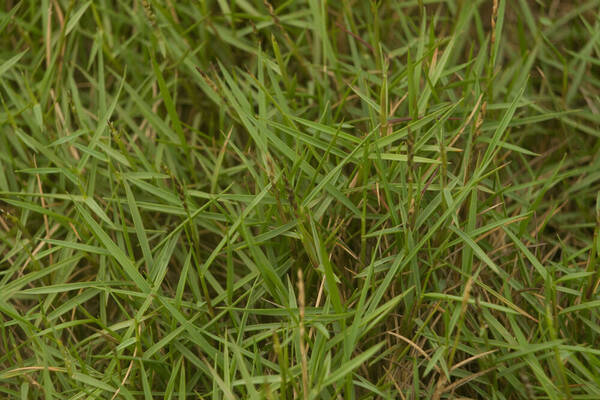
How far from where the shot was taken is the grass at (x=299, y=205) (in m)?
1.40

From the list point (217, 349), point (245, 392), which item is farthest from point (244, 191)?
point (245, 392)

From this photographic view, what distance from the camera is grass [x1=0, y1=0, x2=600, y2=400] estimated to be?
1.40 metres

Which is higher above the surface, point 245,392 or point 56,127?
point 56,127

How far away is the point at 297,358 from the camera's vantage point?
1.36 m

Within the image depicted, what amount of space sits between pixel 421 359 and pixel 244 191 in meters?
0.63

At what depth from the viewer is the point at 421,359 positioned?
1.45 meters

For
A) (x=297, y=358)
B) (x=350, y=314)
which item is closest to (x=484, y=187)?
(x=350, y=314)

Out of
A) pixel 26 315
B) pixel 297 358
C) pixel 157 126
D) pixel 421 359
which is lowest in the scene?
pixel 421 359

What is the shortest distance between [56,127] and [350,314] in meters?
1.03

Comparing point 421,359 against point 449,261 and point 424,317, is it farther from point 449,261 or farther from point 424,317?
point 449,261

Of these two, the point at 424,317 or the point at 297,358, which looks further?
the point at 424,317

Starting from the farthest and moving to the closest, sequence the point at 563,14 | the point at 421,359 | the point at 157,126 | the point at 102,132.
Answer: the point at 563,14
the point at 157,126
the point at 102,132
the point at 421,359

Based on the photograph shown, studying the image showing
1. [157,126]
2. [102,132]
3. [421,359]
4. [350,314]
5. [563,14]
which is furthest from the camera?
[563,14]

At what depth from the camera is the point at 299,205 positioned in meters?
1.43
